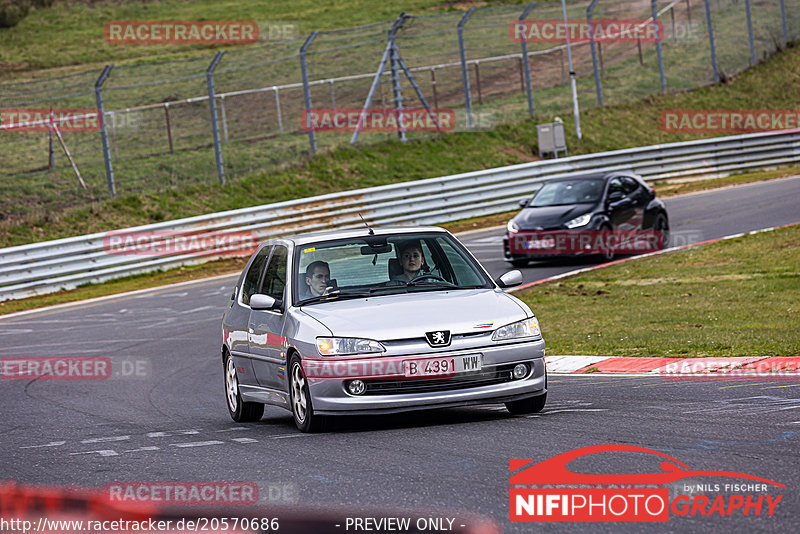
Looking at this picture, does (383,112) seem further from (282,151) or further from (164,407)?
(164,407)

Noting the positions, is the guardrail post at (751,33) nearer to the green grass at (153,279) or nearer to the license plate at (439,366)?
the green grass at (153,279)

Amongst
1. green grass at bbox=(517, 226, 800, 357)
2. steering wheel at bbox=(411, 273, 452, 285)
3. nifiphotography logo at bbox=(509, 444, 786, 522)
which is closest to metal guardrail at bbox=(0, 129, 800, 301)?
green grass at bbox=(517, 226, 800, 357)

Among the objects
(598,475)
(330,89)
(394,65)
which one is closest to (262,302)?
(598,475)

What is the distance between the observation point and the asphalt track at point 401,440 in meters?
6.15

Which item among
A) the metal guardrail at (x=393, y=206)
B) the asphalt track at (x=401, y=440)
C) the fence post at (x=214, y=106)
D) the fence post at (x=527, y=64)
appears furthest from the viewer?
the fence post at (x=527, y=64)

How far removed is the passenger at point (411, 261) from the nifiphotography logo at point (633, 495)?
3.04 m

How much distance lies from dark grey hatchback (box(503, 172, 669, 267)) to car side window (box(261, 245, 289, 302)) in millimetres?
11111

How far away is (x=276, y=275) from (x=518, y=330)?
2228 mm

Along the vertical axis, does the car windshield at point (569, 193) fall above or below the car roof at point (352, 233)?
below

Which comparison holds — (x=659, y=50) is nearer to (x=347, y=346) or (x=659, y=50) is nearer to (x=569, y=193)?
(x=569, y=193)

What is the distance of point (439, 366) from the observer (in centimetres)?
816

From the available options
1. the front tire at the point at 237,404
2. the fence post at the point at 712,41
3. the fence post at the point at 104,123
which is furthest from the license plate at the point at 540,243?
the fence post at the point at 712,41

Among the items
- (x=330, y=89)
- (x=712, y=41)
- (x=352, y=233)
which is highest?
(x=330, y=89)

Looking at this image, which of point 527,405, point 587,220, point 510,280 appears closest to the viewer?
point 527,405
